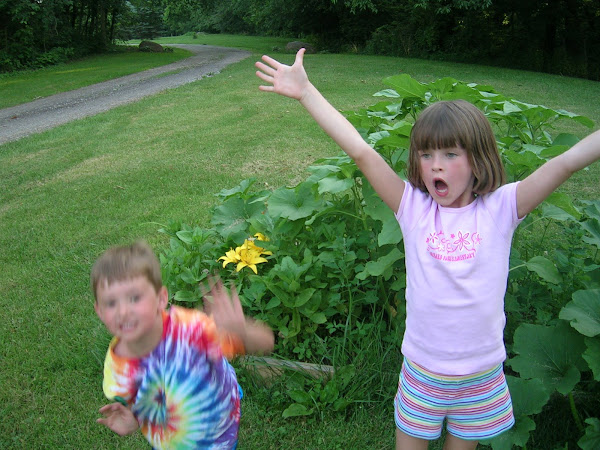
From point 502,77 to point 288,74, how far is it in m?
14.5

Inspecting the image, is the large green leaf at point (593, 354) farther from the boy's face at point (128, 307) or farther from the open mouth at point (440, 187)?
the boy's face at point (128, 307)

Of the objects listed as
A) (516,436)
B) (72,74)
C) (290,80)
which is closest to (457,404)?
(516,436)

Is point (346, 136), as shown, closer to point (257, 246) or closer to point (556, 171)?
point (556, 171)

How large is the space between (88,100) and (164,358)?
11.9 meters

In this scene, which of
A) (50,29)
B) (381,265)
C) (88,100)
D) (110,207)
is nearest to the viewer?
(381,265)

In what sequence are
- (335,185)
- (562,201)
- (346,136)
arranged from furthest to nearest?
(335,185), (562,201), (346,136)

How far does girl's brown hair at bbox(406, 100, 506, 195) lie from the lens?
1.71 m

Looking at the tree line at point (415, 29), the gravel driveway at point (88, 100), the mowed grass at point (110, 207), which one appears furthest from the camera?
the tree line at point (415, 29)

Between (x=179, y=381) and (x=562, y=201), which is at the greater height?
(x=562, y=201)

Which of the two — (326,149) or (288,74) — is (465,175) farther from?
(326,149)

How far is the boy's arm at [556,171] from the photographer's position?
1597 mm

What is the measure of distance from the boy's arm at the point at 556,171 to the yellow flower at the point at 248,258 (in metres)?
1.44

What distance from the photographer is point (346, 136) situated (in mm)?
1886

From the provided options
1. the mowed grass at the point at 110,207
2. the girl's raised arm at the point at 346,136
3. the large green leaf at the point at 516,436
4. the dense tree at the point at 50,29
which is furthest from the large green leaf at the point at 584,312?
the dense tree at the point at 50,29
